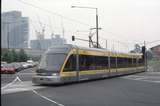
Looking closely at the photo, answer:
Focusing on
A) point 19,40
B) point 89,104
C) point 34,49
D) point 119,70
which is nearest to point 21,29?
point 19,40

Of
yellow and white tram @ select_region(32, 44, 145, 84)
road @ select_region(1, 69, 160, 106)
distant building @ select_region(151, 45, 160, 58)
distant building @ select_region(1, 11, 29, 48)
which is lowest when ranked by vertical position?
road @ select_region(1, 69, 160, 106)

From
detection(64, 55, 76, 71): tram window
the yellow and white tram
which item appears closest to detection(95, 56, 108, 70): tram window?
the yellow and white tram

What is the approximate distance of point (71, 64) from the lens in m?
30.7

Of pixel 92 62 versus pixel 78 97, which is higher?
pixel 92 62

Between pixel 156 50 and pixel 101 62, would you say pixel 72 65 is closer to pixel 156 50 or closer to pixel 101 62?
pixel 101 62

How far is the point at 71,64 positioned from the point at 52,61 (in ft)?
5.57

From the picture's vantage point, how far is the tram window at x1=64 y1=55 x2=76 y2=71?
3005 cm

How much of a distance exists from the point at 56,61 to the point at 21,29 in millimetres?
110763

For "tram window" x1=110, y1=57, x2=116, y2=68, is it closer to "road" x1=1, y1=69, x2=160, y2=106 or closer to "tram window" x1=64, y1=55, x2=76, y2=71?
"tram window" x1=64, y1=55, x2=76, y2=71

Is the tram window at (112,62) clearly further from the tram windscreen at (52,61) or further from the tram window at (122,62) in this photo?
the tram windscreen at (52,61)

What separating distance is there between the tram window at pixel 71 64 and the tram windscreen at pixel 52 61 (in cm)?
58

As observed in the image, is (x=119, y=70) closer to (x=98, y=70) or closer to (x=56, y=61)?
(x=98, y=70)

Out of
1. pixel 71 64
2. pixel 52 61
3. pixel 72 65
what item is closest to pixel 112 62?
pixel 72 65

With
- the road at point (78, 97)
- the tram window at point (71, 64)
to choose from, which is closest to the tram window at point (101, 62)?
the tram window at point (71, 64)
